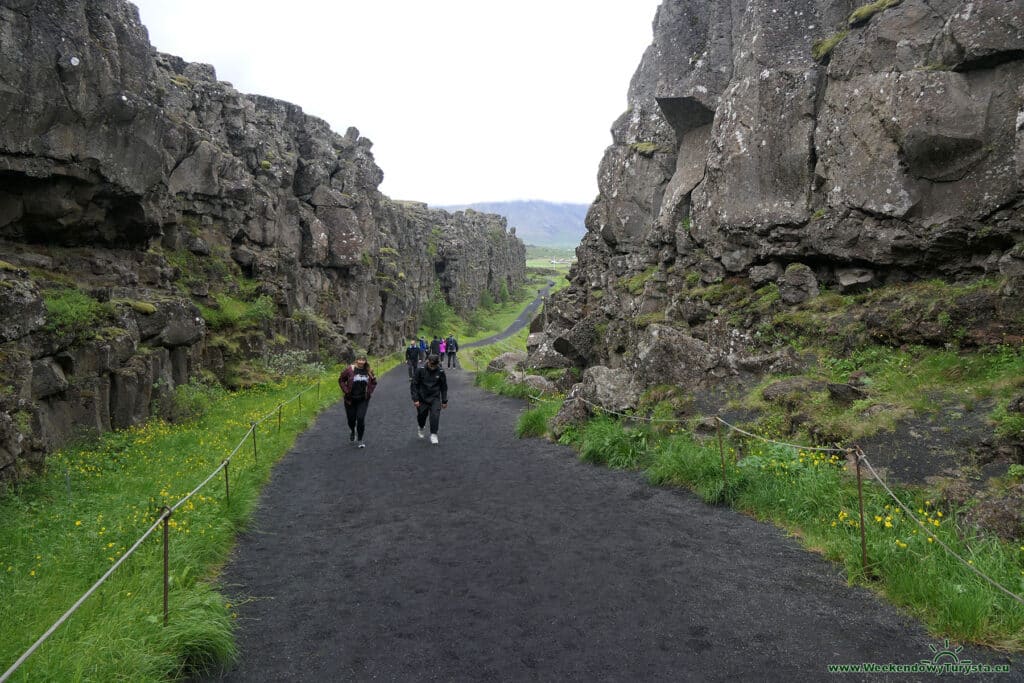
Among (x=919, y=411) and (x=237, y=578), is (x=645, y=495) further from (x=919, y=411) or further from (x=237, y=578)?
(x=237, y=578)

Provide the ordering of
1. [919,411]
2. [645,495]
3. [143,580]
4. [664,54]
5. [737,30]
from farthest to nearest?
1. [664,54]
2. [737,30]
3. [645,495]
4. [919,411]
5. [143,580]

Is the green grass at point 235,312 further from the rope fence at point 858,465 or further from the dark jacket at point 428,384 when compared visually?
the rope fence at point 858,465

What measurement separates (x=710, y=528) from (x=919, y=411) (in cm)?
425

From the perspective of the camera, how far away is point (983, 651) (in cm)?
495

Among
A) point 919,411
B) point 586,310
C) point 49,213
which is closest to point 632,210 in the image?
point 586,310

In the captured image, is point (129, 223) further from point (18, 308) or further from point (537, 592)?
point (537, 592)

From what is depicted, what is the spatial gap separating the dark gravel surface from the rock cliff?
5.86m

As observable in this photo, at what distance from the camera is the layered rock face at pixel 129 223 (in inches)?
495

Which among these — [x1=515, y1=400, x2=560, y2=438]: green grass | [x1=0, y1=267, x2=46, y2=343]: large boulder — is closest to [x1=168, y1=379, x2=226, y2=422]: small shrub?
[x1=0, y1=267, x2=46, y2=343]: large boulder

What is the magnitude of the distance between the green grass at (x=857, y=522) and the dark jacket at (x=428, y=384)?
448cm

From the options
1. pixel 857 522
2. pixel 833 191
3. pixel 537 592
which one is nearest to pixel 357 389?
pixel 537 592

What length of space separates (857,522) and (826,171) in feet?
34.5

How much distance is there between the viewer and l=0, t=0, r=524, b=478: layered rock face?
41.3 feet

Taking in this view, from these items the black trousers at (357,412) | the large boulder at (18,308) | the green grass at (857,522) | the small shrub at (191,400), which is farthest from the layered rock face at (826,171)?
the large boulder at (18,308)
